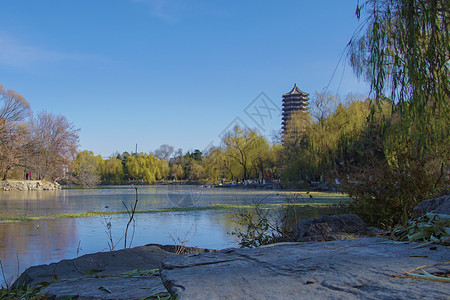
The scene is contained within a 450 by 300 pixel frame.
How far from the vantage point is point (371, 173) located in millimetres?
6359

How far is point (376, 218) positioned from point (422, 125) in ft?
5.78

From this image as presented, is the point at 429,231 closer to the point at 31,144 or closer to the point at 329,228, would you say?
the point at 329,228

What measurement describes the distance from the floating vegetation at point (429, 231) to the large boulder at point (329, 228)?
196 centimetres

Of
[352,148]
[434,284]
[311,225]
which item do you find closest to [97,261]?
[311,225]

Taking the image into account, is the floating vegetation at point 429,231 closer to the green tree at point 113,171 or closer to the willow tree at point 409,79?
the willow tree at point 409,79

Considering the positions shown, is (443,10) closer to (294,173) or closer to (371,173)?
(371,173)

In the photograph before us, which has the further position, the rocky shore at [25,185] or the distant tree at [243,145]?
the distant tree at [243,145]

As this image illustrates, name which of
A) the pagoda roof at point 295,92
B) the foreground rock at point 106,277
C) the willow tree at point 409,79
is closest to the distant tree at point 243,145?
the pagoda roof at point 295,92

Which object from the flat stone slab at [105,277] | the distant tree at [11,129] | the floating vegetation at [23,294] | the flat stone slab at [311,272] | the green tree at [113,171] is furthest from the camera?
the green tree at [113,171]

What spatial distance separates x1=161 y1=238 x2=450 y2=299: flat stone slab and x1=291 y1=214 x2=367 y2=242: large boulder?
2272 mm

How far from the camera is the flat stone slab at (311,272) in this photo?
4.57ft

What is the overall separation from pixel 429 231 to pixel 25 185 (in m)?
34.9

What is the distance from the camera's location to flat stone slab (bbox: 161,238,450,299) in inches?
54.8

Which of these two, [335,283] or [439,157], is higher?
[439,157]
